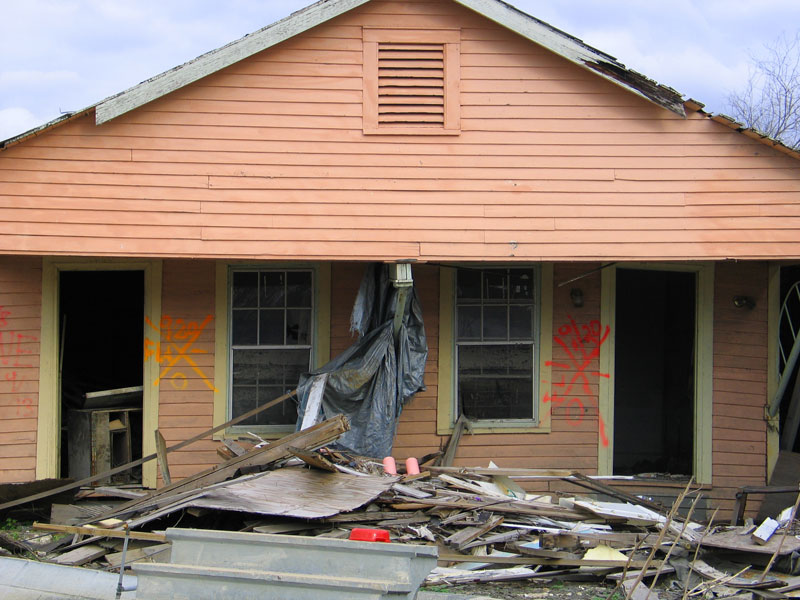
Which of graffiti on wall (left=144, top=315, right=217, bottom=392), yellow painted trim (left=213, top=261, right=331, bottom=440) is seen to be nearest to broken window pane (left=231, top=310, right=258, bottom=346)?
yellow painted trim (left=213, top=261, right=331, bottom=440)

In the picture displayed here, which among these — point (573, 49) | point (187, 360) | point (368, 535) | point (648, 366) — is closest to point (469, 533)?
point (368, 535)

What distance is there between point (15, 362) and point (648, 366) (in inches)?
350

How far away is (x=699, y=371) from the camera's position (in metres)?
10.2

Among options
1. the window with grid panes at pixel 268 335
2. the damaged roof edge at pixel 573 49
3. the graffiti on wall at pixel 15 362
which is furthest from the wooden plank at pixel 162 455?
→ the damaged roof edge at pixel 573 49

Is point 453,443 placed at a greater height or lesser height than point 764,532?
greater

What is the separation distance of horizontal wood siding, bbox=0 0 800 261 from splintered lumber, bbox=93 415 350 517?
6.04ft

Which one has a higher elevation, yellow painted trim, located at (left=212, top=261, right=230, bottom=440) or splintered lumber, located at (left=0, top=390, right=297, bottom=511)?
yellow painted trim, located at (left=212, top=261, right=230, bottom=440)

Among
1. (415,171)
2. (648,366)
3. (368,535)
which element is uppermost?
(415,171)

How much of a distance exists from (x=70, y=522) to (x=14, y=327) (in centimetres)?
235

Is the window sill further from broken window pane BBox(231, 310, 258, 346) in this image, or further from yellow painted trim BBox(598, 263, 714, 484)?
broken window pane BBox(231, 310, 258, 346)

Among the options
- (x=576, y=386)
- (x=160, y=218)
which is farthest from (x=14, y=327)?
(x=576, y=386)

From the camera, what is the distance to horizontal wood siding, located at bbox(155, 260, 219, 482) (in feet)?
31.7

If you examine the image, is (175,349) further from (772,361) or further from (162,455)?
(772,361)

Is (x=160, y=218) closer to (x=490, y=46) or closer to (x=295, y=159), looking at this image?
(x=295, y=159)
